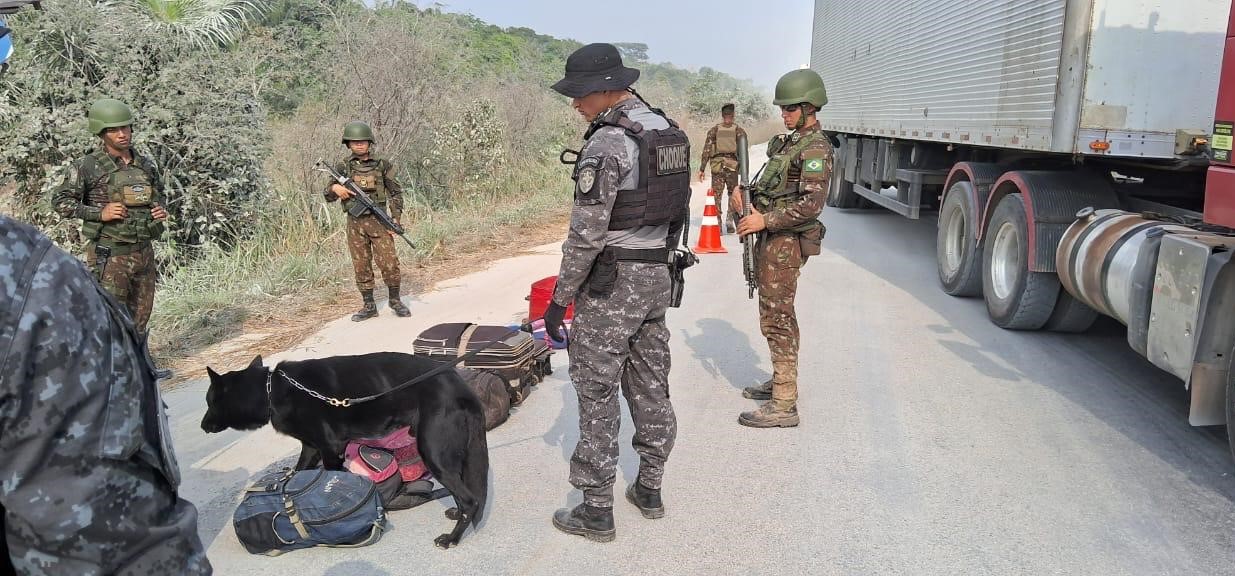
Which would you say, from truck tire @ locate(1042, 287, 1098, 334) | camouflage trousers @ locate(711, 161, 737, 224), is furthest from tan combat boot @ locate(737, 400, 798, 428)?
camouflage trousers @ locate(711, 161, 737, 224)

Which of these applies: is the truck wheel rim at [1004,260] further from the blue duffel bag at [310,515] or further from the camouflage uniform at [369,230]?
the blue duffel bag at [310,515]

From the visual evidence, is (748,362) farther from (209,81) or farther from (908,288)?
(209,81)

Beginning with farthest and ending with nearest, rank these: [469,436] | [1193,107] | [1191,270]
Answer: [1193,107] < [1191,270] < [469,436]

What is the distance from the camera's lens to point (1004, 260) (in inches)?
266

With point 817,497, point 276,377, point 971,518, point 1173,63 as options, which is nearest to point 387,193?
point 276,377

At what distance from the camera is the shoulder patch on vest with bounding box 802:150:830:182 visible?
4.31 m

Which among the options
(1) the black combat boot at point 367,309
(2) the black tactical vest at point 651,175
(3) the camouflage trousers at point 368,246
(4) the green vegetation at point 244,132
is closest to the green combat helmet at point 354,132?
(3) the camouflage trousers at point 368,246

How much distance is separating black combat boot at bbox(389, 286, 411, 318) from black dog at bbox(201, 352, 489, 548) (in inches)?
140

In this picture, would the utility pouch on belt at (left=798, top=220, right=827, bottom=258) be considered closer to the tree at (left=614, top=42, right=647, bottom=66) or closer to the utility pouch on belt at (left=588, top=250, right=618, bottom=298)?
the utility pouch on belt at (left=588, top=250, right=618, bottom=298)

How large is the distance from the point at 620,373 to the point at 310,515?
127 centimetres

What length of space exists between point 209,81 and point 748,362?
20.0 feet

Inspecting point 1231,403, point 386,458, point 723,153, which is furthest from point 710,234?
point 386,458

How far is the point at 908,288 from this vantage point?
8.04 meters

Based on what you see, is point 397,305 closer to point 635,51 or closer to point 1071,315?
point 1071,315
